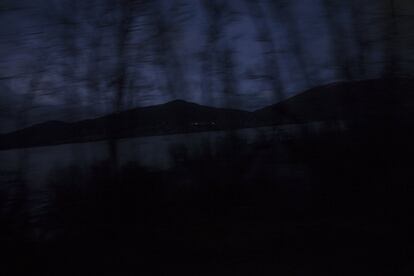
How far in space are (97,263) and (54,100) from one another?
5.04 feet

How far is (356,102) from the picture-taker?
18.9 feet

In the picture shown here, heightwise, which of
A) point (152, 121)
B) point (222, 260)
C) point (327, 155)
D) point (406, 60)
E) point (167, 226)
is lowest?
point (222, 260)

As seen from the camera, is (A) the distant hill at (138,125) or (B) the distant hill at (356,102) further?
(B) the distant hill at (356,102)

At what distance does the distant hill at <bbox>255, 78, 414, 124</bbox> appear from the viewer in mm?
5672

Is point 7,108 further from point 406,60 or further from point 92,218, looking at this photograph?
point 406,60

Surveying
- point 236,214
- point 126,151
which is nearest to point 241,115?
point 236,214

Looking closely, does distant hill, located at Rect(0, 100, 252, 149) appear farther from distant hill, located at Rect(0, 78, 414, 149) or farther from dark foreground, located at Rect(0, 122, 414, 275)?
Answer: dark foreground, located at Rect(0, 122, 414, 275)

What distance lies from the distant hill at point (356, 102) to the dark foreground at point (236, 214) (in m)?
0.16

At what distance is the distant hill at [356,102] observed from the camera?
18.6 feet

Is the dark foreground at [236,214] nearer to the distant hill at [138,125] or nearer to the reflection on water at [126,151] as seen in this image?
the reflection on water at [126,151]

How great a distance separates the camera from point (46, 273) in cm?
477

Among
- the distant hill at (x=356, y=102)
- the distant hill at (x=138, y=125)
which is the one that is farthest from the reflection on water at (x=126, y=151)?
the distant hill at (x=356, y=102)

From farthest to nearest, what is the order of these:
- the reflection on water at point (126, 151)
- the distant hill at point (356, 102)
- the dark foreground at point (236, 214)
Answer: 1. the distant hill at point (356, 102)
2. the reflection on water at point (126, 151)
3. the dark foreground at point (236, 214)

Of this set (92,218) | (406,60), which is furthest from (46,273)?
(406,60)
